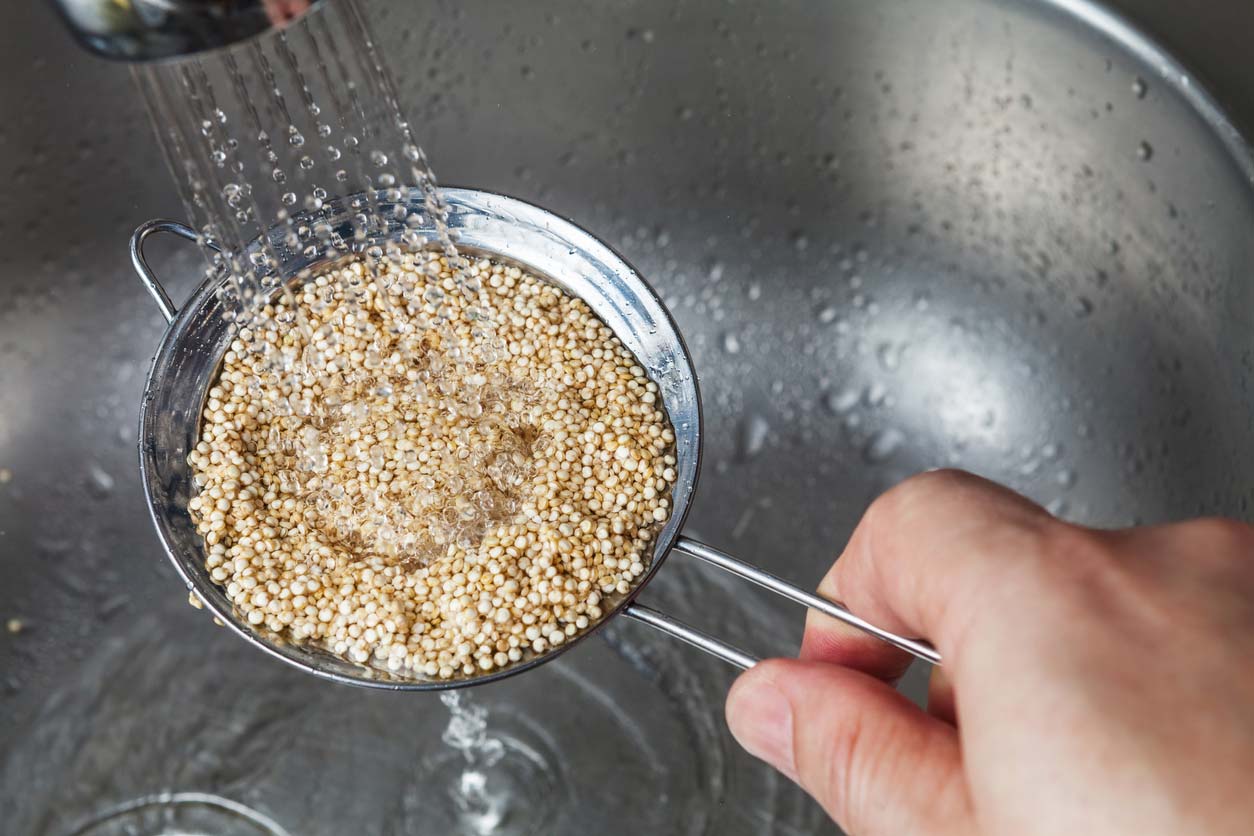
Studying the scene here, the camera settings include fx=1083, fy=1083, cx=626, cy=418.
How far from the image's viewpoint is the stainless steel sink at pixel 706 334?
1.02 m

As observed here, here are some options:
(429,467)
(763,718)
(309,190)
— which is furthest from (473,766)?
(309,190)

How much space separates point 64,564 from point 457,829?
50 centimetres

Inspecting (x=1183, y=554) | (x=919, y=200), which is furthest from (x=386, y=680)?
(x=919, y=200)

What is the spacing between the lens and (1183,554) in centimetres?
54

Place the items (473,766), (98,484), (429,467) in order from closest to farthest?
(429,467) → (473,766) → (98,484)

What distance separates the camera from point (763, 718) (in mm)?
665

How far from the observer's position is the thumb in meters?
0.54

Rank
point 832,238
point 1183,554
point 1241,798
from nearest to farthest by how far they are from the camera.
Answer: point 1241,798
point 1183,554
point 832,238

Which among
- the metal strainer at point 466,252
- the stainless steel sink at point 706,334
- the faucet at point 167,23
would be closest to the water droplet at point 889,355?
the stainless steel sink at point 706,334

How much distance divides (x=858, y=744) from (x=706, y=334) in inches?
27.3

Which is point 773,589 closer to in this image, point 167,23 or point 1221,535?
point 1221,535

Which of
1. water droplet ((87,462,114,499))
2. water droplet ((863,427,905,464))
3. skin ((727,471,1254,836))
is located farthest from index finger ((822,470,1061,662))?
water droplet ((87,462,114,499))

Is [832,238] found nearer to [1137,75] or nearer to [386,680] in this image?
[1137,75]

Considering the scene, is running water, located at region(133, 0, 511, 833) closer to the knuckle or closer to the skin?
the skin
